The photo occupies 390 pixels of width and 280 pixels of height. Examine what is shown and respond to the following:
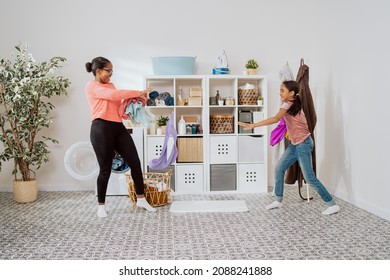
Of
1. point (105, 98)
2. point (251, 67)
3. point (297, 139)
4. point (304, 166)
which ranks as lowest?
point (304, 166)

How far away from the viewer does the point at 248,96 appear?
4766 mm

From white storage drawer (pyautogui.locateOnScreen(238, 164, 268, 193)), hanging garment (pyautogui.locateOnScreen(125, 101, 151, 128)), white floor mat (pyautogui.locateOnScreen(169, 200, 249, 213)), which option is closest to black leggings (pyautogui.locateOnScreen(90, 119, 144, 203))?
hanging garment (pyautogui.locateOnScreen(125, 101, 151, 128))

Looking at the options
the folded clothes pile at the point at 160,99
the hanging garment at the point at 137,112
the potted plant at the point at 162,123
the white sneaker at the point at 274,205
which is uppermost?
the folded clothes pile at the point at 160,99

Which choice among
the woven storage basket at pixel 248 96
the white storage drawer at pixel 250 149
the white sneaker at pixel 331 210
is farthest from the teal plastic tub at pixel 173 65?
the white sneaker at pixel 331 210

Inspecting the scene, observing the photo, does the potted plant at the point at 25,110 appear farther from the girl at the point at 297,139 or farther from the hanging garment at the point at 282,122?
the hanging garment at the point at 282,122

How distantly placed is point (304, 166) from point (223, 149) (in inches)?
47.7

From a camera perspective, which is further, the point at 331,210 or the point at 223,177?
the point at 223,177

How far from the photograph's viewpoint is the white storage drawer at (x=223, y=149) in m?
4.75

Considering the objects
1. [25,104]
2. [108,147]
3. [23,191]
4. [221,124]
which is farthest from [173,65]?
[23,191]

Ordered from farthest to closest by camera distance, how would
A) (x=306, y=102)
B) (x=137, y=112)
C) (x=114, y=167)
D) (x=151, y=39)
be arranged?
1. (x=151, y=39)
2. (x=114, y=167)
3. (x=306, y=102)
4. (x=137, y=112)

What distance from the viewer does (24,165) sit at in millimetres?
4551

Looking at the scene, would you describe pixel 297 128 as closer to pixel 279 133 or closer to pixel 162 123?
pixel 279 133

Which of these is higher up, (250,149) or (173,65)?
(173,65)

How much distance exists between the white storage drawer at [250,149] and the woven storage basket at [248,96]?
39 centimetres
